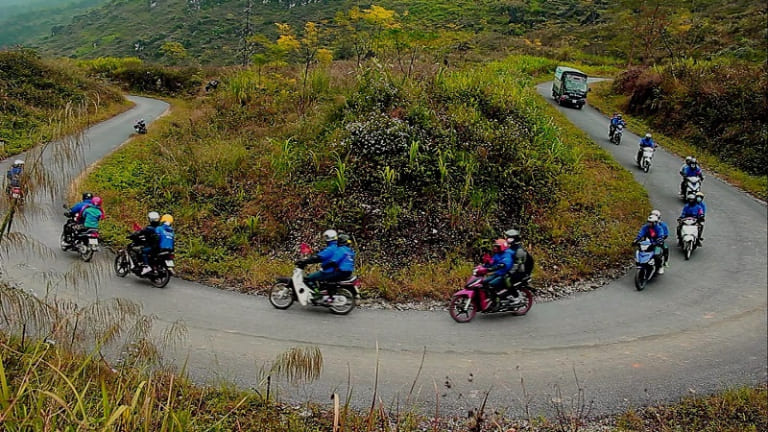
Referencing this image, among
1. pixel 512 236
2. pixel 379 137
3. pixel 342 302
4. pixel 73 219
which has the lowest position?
pixel 342 302

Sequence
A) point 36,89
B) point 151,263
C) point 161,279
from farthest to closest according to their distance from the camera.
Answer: point 36,89 < point 161,279 < point 151,263

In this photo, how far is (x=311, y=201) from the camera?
13633 millimetres

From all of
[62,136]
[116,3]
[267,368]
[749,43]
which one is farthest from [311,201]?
[116,3]

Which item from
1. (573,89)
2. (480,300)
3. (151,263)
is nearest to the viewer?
(480,300)

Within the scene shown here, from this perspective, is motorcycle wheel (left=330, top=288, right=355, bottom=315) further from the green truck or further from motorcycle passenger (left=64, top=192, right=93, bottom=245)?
the green truck

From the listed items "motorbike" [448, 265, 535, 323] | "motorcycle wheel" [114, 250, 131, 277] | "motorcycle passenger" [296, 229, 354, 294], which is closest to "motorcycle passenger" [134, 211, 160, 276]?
"motorcycle wheel" [114, 250, 131, 277]

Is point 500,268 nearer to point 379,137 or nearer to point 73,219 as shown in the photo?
point 379,137

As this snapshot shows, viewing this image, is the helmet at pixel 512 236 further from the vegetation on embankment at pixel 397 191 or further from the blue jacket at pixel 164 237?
the blue jacket at pixel 164 237

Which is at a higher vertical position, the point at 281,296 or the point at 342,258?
the point at 342,258

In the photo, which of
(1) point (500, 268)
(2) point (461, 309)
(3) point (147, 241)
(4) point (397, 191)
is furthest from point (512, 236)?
(3) point (147, 241)

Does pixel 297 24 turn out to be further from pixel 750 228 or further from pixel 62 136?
pixel 62 136

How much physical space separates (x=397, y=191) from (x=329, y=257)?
4.04m

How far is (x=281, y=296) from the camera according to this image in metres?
10.2

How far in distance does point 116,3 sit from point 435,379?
456 ft
